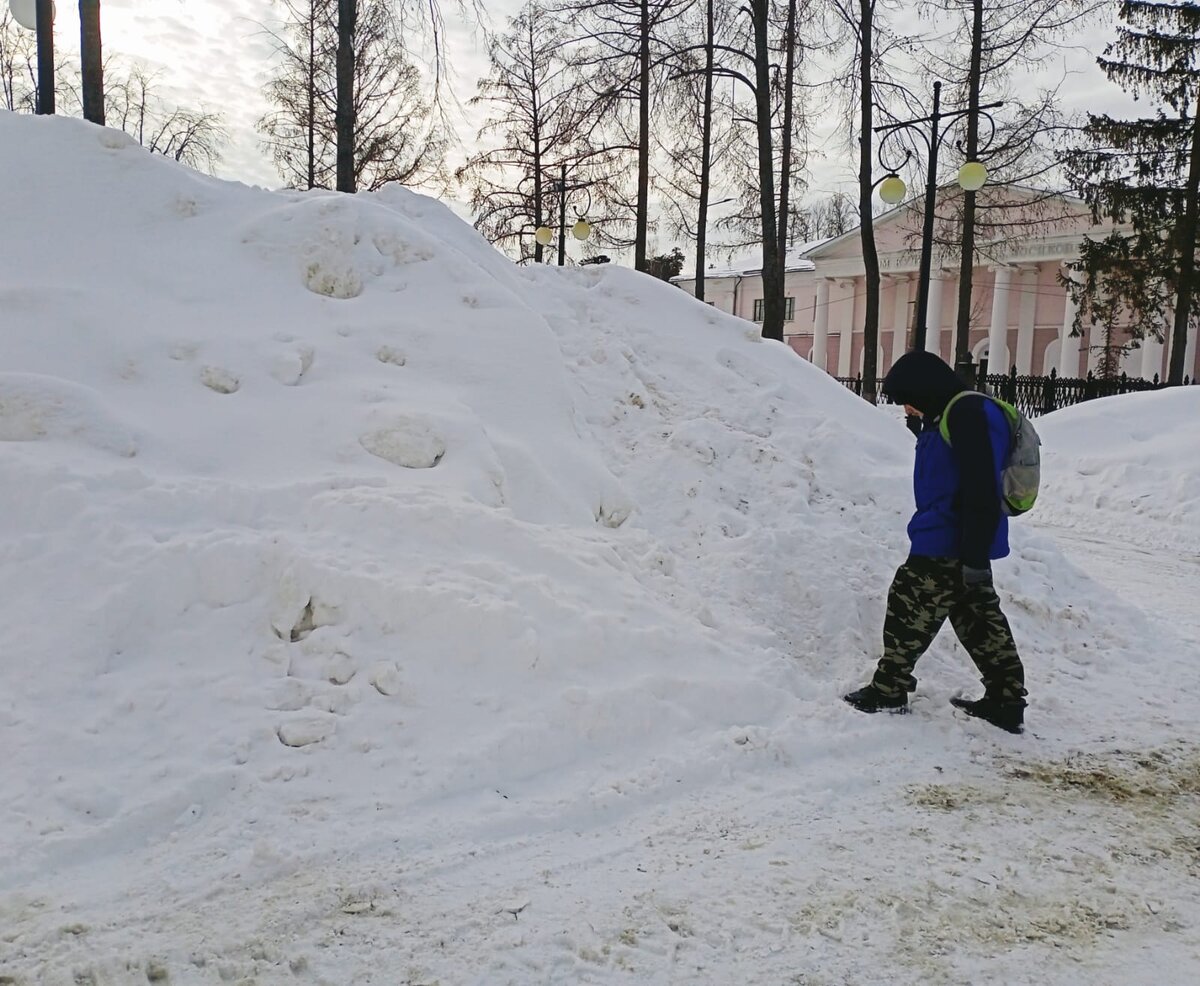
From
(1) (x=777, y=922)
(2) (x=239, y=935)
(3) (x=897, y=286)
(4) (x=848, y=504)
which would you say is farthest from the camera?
(3) (x=897, y=286)

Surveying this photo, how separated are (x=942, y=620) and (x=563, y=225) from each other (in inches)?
761

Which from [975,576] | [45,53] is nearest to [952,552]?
[975,576]

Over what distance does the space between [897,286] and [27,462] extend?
4184 cm

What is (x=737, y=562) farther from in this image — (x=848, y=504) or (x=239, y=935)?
(x=239, y=935)

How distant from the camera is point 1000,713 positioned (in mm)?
3961

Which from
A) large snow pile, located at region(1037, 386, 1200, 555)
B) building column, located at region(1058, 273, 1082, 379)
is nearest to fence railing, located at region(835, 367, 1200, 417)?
large snow pile, located at region(1037, 386, 1200, 555)

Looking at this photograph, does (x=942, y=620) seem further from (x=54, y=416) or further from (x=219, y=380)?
(x=54, y=416)

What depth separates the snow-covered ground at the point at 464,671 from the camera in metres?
2.41

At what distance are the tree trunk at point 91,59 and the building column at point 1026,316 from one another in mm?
34127

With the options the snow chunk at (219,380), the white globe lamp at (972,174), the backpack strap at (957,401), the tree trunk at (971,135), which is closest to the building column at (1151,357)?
the tree trunk at (971,135)

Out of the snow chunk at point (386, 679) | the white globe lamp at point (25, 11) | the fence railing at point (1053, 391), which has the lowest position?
the snow chunk at point (386, 679)

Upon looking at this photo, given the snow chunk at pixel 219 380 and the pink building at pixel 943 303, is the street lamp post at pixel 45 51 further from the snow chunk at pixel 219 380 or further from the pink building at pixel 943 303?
the pink building at pixel 943 303

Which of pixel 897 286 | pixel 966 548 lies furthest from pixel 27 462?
pixel 897 286

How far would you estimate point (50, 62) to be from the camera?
8.84 metres
